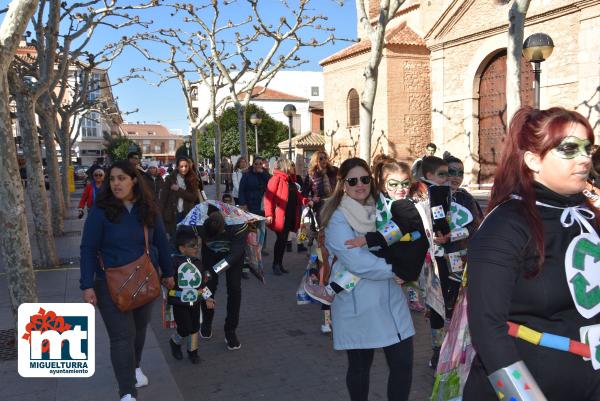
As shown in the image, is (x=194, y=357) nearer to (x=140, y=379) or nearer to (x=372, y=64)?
(x=140, y=379)

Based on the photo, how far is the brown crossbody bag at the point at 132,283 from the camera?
3.69 metres

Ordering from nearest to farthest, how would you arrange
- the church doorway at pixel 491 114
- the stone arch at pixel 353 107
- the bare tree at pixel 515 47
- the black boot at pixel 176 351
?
the black boot at pixel 176 351 < the bare tree at pixel 515 47 < the church doorway at pixel 491 114 < the stone arch at pixel 353 107

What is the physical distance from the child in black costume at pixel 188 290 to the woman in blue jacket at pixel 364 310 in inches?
77.7

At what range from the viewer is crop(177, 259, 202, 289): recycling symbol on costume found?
4.87 metres

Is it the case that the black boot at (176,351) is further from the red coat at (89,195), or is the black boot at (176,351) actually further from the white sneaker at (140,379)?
the red coat at (89,195)

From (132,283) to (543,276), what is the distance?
2.81m

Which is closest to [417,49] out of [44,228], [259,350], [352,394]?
[44,228]

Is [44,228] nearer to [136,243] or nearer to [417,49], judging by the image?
[136,243]

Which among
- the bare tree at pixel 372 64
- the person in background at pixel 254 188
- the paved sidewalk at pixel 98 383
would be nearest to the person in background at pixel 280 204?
the person in background at pixel 254 188

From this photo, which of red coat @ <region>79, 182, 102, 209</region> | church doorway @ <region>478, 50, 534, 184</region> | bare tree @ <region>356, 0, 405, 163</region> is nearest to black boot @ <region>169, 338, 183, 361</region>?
red coat @ <region>79, 182, 102, 209</region>

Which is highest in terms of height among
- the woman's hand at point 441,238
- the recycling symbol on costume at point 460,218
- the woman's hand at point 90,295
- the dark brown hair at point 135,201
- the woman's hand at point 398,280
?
the dark brown hair at point 135,201

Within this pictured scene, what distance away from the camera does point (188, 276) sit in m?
4.88

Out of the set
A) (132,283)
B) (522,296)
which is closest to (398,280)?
(522,296)

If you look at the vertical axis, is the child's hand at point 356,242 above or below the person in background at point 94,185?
below
